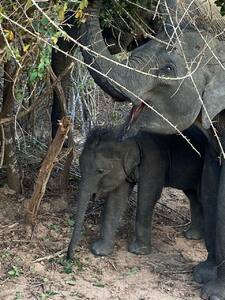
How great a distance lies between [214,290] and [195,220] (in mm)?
907

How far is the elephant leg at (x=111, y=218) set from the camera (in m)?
4.45

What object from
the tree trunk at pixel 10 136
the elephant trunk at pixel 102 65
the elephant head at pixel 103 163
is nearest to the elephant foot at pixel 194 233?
the elephant head at pixel 103 163

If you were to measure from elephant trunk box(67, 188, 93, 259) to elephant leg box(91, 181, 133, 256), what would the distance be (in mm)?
186

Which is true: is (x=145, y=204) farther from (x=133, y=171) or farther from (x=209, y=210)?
(x=209, y=210)

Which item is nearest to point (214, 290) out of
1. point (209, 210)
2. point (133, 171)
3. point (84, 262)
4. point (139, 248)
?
point (209, 210)

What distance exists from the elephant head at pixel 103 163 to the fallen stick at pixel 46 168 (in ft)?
0.67

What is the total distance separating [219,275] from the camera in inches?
157

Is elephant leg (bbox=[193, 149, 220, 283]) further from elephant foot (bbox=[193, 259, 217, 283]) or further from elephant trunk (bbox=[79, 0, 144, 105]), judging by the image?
elephant trunk (bbox=[79, 0, 144, 105])

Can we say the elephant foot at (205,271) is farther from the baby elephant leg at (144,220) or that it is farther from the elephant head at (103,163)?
the elephant head at (103,163)

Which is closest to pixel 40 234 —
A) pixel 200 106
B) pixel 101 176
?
pixel 101 176

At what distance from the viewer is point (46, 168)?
4270mm

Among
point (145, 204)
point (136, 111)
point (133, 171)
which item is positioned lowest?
point (145, 204)

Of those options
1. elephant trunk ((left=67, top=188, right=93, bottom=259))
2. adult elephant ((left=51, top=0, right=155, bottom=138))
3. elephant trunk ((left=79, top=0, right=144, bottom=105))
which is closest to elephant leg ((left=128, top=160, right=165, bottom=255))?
elephant trunk ((left=67, top=188, right=93, bottom=259))

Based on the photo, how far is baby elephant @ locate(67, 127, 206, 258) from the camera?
4.38m
